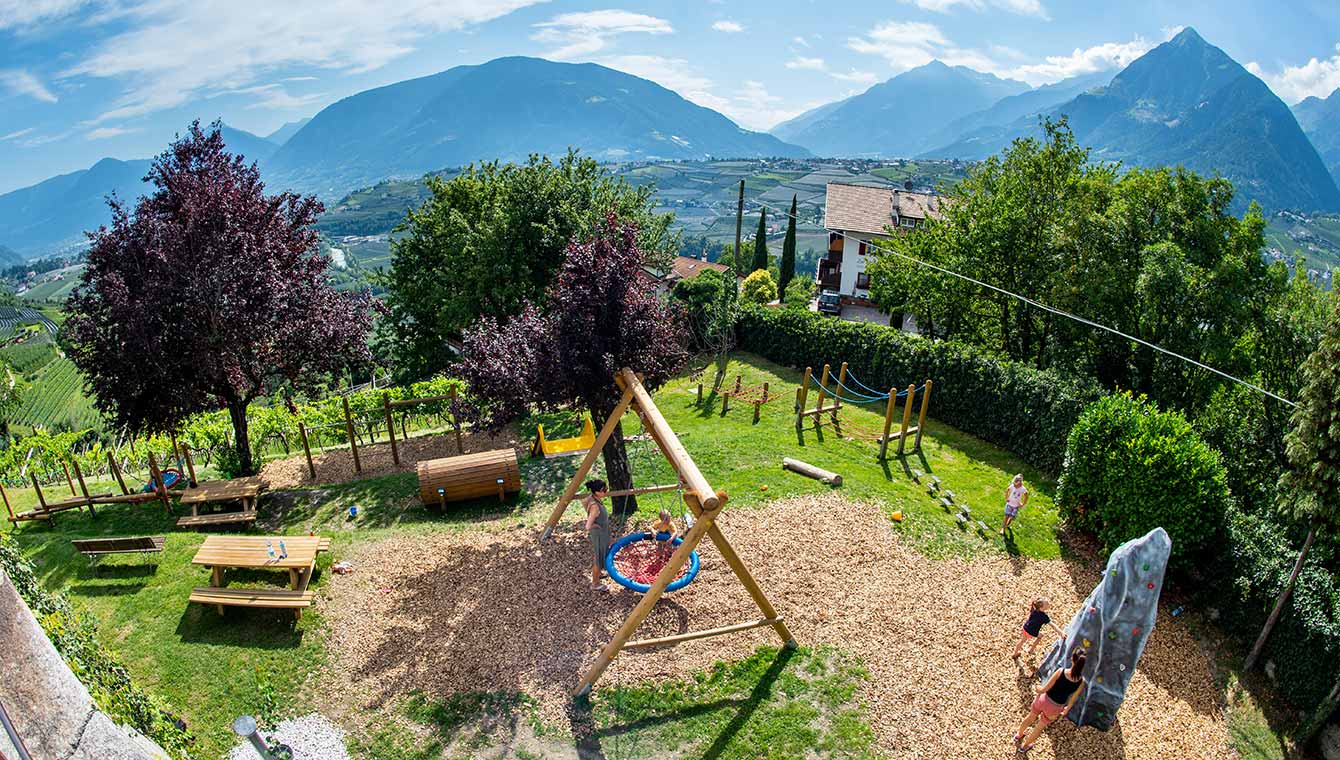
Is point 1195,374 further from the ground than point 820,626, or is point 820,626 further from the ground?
point 1195,374

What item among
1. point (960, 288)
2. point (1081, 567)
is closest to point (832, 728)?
point (1081, 567)

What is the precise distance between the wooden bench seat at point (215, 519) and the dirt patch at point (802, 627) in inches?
119

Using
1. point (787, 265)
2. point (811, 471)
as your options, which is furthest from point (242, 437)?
point (787, 265)

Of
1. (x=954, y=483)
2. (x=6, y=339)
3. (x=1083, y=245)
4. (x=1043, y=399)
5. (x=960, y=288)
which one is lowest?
(x=6, y=339)

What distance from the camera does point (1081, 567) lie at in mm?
13367

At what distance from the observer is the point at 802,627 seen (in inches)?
429

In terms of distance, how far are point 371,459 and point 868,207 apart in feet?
160

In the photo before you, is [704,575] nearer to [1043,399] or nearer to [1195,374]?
[1043,399]

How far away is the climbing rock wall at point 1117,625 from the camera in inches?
343

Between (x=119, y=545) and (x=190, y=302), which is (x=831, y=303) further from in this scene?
(x=119, y=545)

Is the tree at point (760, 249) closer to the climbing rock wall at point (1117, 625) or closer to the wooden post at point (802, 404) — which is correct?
the wooden post at point (802, 404)

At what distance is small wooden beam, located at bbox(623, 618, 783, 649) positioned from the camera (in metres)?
9.88

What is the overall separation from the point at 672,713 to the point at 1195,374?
17.4 metres

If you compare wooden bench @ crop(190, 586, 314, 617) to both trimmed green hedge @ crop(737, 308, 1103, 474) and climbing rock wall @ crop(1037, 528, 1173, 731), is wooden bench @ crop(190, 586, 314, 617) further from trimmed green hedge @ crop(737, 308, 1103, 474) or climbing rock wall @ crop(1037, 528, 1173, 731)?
trimmed green hedge @ crop(737, 308, 1103, 474)
